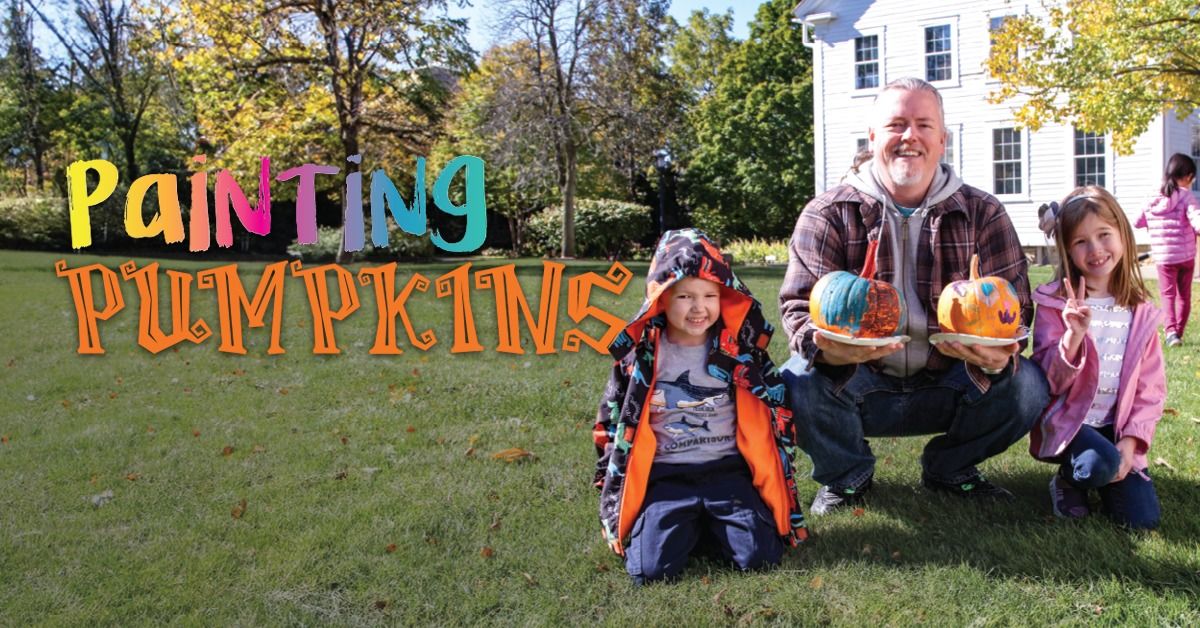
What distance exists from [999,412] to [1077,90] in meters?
12.5

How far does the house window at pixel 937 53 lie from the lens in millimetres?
22094

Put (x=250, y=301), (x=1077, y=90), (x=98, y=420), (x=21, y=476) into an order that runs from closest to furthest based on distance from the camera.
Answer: (x=21, y=476) → (x=98, y=420) → (x=250, y=301) → (x=1077, y=90)

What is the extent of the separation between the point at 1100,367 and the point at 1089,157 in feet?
63.7

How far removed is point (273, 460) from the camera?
17.3 ft

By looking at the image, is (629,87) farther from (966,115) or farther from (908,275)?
(908,275)

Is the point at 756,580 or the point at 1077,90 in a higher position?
the point at 1077,90

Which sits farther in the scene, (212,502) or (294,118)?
(294,118)

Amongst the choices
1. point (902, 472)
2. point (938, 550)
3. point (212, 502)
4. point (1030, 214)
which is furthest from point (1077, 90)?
point (212, 502)

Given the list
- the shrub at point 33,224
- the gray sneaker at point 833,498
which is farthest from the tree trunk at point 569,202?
the gray sneaker at point 833,498

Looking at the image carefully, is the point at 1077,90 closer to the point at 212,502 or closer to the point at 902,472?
the point at 902,472

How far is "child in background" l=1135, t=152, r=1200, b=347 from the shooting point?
850 cm

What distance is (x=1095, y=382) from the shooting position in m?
3.71

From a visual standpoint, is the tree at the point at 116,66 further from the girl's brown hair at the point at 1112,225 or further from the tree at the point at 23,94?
the girl's brown hair at the point at 1112,225

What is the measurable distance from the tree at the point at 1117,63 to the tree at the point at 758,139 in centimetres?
1790
